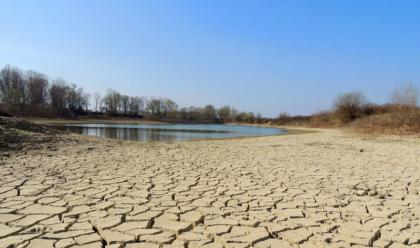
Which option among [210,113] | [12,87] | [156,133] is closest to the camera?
[156,133]

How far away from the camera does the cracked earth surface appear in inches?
99.0

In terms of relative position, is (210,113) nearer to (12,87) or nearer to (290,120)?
(290,120)

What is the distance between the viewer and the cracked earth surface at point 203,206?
2514mm

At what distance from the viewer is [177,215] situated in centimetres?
307

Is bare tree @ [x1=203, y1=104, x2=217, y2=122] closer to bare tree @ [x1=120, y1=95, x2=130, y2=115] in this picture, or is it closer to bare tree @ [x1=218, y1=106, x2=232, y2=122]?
bare tree @ [x1=218, y1=106, x2=232, y2=122]

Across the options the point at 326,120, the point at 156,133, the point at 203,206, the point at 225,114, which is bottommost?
the point at 203,206

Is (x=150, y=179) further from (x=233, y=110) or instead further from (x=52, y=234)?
(x=233, y=110)

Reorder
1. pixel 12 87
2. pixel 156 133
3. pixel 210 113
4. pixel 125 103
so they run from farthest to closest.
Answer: pixel 210 113, pixel 125 103, pixel 12 87, pixel 156 133

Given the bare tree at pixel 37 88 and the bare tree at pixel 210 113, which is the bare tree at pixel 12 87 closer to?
the bare tree at pixel 37 88

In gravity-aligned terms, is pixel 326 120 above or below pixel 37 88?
below

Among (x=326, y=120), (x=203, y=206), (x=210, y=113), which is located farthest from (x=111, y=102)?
(x=203, y=206)

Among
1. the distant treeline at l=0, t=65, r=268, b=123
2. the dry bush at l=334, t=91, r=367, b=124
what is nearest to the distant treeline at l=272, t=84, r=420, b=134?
the dry bush at l=334, t=91, r=367, b=124

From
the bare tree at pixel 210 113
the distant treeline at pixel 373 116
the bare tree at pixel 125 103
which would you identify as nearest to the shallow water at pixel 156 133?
the distant treeline at pixel 373 116

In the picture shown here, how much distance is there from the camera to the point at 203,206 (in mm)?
3395
